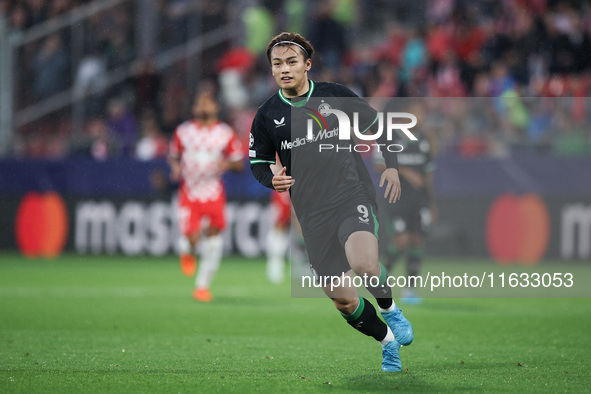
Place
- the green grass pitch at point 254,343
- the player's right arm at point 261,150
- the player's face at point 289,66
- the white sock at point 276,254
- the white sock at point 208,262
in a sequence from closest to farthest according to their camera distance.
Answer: the green grass pitch at point 254,343 < the player's face at point 289,66 < the player's right arm at point 261,150 < the white sock at point 208,262 < the white sock at point 276,254

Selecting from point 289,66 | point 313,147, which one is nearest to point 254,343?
point 313,147

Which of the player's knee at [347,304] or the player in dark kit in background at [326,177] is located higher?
the player in dark kit in background at [326,177]

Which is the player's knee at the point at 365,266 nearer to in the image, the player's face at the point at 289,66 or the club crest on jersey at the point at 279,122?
the club crest on jersey at the point at 279,122

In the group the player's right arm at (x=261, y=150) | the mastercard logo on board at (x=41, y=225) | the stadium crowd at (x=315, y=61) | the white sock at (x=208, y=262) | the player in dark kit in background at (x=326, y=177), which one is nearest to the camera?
the player in dark kit in background at (x=326, y=177)

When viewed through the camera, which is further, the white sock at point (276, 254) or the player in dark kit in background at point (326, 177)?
the white sock at point (276, 254)

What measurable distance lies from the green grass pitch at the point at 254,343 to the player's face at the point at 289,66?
6.88 ft

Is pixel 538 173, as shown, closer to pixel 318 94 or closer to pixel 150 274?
pixel 150 274

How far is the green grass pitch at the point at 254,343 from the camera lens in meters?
6.48

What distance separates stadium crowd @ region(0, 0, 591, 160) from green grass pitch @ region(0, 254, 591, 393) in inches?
214

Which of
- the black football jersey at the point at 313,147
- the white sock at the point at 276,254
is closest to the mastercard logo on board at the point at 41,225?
the white sock at the point at 276,254

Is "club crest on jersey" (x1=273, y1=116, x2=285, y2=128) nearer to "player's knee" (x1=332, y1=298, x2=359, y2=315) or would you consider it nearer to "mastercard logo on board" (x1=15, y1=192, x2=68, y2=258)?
"player's knee" (x1=332, y1=298, x2=359, y2=315)

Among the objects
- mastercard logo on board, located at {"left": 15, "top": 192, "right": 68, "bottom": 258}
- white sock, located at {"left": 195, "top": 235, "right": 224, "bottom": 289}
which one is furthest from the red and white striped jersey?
mastercard logo on board, located at {"left": 15, "top": 192, "right": 68, "bottom": 258}

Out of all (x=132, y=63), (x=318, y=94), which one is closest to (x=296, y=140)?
(x=318, y=94)

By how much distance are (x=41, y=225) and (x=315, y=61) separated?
6.86 meters
